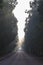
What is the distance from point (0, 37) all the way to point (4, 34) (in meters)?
2.66

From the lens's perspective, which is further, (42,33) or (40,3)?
(42,33)

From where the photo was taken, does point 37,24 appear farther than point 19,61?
Yes

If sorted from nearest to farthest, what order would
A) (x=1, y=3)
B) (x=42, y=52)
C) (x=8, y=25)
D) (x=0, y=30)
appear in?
(x=1, y=3) → (x=0, y=30) → (x=8, y=25) → (x=42, y=52)

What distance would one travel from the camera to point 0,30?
54188mm

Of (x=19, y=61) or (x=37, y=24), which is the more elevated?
(x=37, y=24)

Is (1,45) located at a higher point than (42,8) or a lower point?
higher

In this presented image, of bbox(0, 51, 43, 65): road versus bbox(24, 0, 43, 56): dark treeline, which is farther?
bbox(24, 0, 43, 56): dark treeline

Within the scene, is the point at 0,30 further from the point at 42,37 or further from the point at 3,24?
the point at 42,37

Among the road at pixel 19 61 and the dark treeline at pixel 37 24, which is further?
the dark treeline at pixel 37 24

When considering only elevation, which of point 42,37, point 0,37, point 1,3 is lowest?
point 1,3

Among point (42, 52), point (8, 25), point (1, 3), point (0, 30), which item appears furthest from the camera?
point (42, 52)

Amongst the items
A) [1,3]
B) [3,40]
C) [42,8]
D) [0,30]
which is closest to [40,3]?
[42,8]

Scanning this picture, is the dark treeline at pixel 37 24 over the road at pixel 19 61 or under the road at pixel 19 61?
over

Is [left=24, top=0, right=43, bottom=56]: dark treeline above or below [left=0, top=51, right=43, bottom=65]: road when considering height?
above
